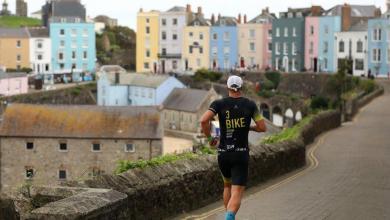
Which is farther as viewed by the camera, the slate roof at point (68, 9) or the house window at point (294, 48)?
the slate roof at point (68, 9)

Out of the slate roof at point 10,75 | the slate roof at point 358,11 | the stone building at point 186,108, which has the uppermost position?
the slate roof at point 358,11

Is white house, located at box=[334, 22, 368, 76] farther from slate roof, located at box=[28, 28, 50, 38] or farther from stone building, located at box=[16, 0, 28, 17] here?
stone building, located at box=[16, 0, 28, 17]

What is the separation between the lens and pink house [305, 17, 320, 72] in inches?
3701

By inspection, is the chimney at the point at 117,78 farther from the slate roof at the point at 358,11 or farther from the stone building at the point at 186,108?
the slate roof at the point at 358,11

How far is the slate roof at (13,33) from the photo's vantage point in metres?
105

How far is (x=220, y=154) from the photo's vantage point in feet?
31.4

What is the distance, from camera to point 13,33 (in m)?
106

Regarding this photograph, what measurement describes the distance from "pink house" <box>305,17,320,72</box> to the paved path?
66030 mm

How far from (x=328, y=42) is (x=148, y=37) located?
2958 centimetres

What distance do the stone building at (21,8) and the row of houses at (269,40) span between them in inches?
2325

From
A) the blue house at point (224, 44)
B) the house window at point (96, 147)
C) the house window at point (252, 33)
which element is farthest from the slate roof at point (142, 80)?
the house window at point (96, 147)

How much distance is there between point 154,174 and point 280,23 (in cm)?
8843

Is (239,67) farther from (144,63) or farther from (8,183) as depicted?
(8,183)

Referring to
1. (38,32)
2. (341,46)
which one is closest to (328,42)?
(341,46)
